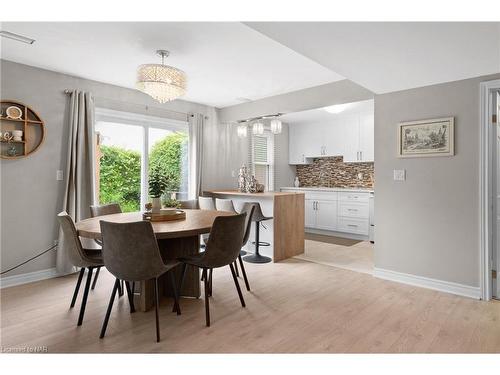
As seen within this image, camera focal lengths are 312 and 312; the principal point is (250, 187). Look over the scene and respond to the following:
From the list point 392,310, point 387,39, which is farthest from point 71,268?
point 387,39

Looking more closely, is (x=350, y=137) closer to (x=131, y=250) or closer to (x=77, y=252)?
(x=131, y=250)

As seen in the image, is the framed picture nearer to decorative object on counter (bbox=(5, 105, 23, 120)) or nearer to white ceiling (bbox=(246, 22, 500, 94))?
white ceiling (bbox=(246, 22, 500, 94))

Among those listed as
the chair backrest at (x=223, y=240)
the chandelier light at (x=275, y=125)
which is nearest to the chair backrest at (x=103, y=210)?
the chair backrest at (x=223, y=240)

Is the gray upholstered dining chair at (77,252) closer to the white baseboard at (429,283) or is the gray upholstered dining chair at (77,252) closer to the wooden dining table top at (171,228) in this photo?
the wooden dining table top at (171,228)

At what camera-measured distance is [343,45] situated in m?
2.20

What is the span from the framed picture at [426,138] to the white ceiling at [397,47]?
1.46 feet

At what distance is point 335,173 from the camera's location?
6.61 m

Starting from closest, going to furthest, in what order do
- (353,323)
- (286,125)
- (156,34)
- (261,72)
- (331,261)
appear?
1. (353,323)
2. (156,34)
3. (261,72)
4. (331,261)
5. (286,125)

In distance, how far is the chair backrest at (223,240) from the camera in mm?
2373

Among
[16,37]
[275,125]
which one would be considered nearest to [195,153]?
[275,125]

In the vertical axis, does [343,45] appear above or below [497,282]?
above

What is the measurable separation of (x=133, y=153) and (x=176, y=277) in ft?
7.44
